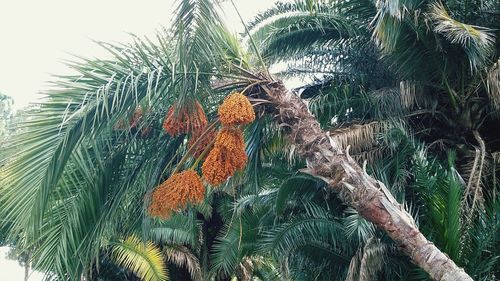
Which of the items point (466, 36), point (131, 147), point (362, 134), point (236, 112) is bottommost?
point (362, 134)

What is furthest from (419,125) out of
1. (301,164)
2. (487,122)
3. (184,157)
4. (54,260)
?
(54,260)

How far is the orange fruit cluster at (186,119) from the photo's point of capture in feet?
20.2

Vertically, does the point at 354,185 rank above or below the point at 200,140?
below

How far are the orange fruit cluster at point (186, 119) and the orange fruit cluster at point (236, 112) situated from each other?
46 centimetres

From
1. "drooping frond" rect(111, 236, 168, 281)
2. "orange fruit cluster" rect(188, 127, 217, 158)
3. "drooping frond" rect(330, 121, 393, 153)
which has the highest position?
"orange fruit cluster" rect(188, 127, 217, 158)

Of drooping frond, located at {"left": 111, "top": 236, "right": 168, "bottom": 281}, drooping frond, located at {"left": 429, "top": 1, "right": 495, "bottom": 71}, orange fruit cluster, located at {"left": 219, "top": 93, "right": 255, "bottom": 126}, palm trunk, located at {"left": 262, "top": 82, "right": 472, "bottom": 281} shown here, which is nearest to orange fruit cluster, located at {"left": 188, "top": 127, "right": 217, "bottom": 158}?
orange fruit cluster, located at {"left": 219, "top": 93, "right": 255, "bottom": 126}

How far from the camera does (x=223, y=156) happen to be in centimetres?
595

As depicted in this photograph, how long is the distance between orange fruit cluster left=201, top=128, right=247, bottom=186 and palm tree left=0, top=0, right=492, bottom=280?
56cm

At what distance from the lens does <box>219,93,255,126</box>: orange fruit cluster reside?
227 inches

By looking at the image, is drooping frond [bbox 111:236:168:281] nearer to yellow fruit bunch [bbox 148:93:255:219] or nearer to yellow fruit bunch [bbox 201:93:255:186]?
yellow fruit bunch [bbox 148:93:255:219]

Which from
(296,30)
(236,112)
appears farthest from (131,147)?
(296,30)

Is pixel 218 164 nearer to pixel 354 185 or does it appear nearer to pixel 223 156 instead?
pixel 223 156

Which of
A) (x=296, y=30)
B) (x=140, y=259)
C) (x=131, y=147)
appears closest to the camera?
(x=131, y=147)

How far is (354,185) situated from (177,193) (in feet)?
5.29
